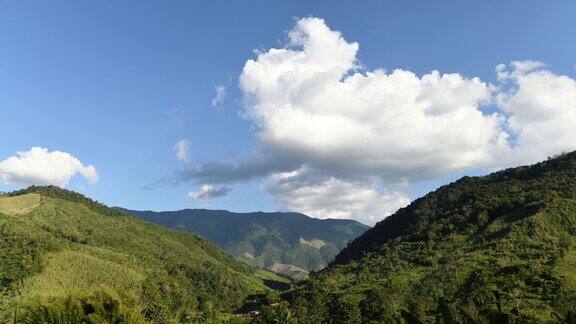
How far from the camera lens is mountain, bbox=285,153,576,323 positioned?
113 meters

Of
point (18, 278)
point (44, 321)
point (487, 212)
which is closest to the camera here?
point (44, 321)

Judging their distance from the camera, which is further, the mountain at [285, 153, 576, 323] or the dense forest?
the mountain at [285, 153, 576, 323]

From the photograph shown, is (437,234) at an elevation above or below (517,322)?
above

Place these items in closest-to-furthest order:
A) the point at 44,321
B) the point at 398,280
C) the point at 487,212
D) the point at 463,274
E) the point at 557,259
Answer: the point at 44,321
the point at 557,259
the point at 463,274
the point at 398,280
the point at 487,212

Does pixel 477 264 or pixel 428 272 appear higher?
pixel 477 264

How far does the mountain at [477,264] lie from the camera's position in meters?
113

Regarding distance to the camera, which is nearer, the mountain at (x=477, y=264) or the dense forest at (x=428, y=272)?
the dense forest at (x=428, y=272)

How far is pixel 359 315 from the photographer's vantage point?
440ft

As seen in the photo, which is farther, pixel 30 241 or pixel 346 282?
pixel 30 241

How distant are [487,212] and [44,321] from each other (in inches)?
5910

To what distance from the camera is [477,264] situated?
13625 cm

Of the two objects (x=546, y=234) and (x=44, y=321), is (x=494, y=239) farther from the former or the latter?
(x=44, y=321)

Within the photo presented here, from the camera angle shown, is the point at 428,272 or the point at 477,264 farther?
the point at 428,272

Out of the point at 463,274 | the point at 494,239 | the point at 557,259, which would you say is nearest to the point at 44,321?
the point at 463,274
